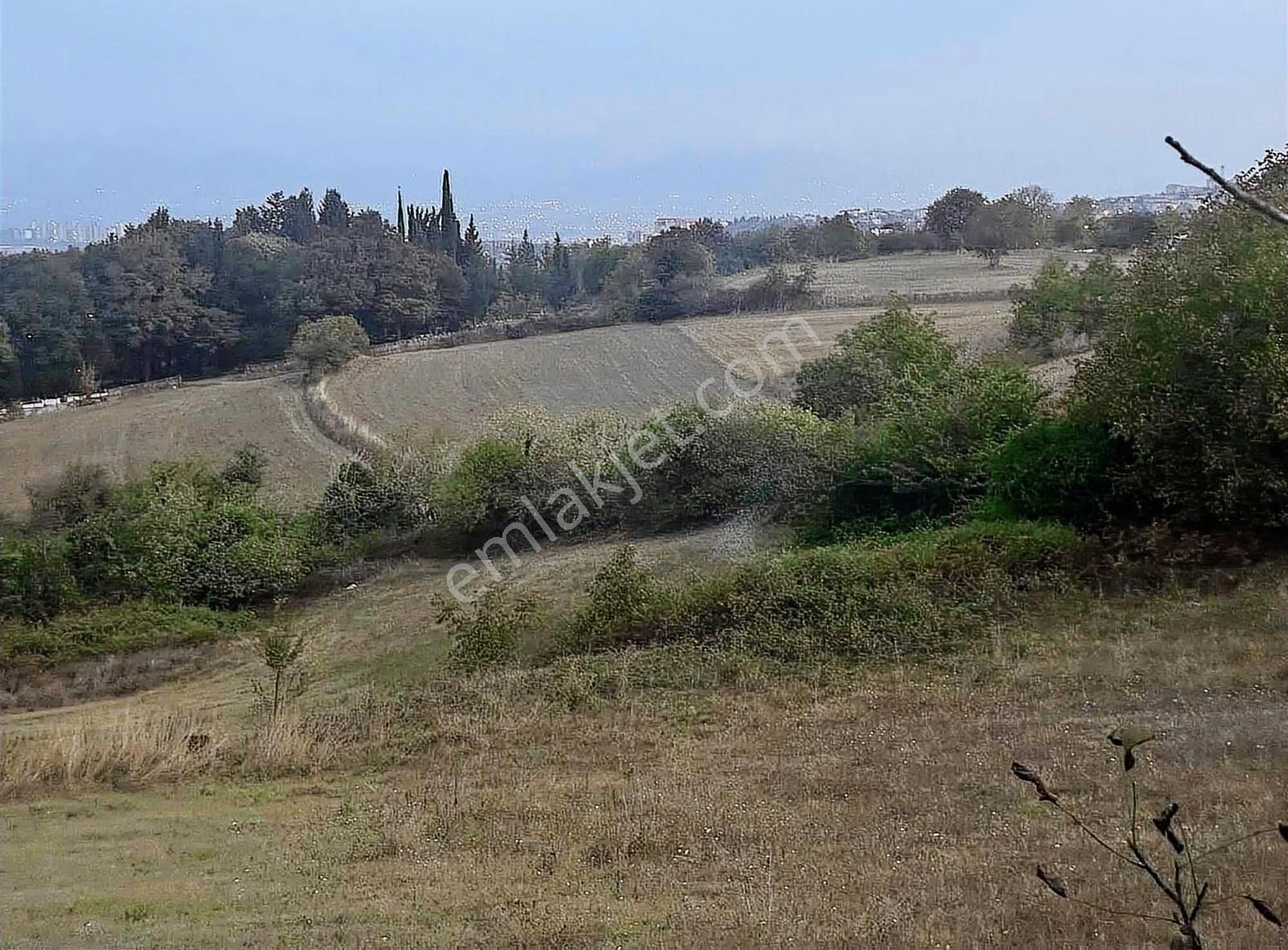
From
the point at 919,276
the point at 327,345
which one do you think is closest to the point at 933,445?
the point at 327,345

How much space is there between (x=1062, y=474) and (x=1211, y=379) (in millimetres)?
2156

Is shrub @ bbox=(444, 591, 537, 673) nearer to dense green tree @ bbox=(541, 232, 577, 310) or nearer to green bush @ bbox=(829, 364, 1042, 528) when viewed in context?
green bush @ bbox=(829, 364, 1042, 528)

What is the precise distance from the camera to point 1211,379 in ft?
45.7

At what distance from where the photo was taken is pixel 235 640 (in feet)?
57.7

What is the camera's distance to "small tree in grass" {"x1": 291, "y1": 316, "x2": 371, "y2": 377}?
39.5m

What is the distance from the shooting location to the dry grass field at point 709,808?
6.23 meters

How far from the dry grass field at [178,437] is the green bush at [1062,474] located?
51.6 ft

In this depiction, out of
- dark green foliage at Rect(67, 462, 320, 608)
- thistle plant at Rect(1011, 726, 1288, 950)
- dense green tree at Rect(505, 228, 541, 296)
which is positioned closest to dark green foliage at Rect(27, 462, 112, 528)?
dark green foliage at Rect(67, 462, 320, 608)

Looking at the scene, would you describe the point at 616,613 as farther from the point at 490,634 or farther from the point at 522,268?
the point at 522,268

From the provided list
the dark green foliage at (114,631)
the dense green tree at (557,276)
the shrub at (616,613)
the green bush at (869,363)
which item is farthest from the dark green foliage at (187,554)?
the dense green tree at (557,276)

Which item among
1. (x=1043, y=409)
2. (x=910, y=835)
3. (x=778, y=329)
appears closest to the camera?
(x=910, y=835)

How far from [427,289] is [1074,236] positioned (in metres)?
28.6

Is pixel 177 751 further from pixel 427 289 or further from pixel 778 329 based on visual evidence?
pixel 427 289

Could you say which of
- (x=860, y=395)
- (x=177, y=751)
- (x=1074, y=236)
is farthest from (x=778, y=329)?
(x=177, y=751)
